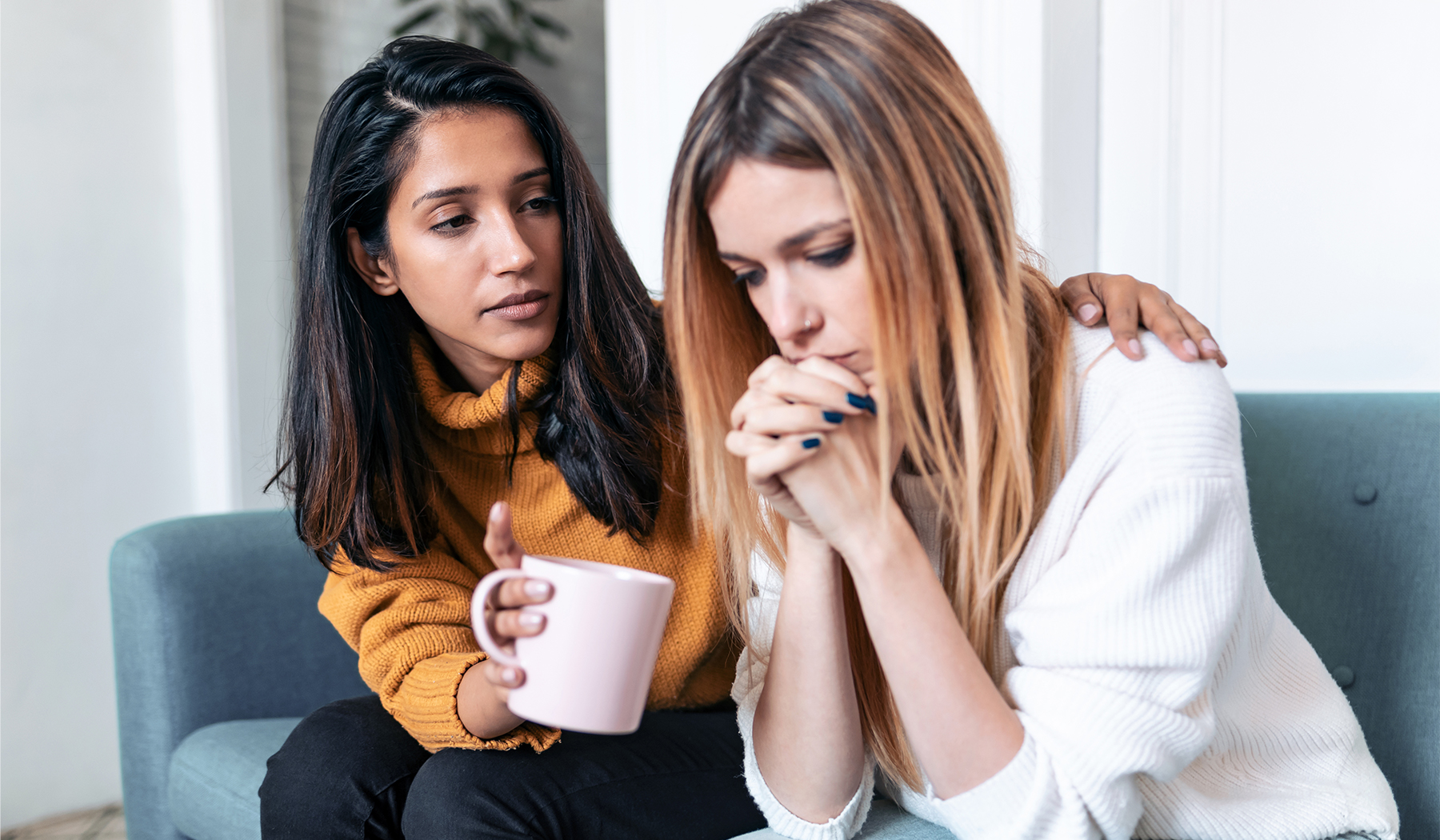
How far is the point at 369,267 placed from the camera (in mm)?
1103

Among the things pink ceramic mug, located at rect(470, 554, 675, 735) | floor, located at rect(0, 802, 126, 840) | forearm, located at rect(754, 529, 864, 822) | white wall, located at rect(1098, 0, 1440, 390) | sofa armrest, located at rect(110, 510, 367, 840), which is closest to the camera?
pink ceramic mug, located at rect(470, 554, 675, 735)

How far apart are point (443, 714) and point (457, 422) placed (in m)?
0.30

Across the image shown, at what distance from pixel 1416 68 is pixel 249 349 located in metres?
2.30

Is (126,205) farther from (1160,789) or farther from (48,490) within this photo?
(1160,789)

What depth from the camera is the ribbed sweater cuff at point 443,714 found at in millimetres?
885

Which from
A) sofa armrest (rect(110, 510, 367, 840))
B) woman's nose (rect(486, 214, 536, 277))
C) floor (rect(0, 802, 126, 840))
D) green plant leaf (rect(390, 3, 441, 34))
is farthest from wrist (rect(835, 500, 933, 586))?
green plant leaf (rect(390, 3, 441, 34))

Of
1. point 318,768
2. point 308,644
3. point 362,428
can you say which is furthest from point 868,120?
point 308,644

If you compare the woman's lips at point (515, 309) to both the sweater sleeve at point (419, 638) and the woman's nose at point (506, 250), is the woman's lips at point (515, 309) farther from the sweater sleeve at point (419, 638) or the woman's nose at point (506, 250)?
the sweater sleeve at point (419, 638)

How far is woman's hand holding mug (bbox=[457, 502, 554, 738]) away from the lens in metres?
0.66

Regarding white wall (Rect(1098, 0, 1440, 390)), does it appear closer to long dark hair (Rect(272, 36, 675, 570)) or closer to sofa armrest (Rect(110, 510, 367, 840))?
long dark hair (Rect(272, 36, 675, 570))

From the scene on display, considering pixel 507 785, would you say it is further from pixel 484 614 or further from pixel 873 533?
pixel 873 533

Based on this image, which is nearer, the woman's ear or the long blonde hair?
the long blonde hair

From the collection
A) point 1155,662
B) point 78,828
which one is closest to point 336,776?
point 1155,662

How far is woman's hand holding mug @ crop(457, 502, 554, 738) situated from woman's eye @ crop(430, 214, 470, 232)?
37 cm
